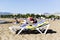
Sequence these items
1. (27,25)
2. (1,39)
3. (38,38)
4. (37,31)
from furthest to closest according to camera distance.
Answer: (37,31) → (27,25) → (38,38) → (1,39)

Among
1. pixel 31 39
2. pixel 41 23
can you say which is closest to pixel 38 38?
pixel 31 39

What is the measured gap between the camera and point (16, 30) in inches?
338

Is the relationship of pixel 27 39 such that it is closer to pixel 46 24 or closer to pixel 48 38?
pixel 48 38

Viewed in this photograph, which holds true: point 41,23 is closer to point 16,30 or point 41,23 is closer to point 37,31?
point 37,31

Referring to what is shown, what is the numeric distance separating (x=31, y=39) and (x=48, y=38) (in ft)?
2.56

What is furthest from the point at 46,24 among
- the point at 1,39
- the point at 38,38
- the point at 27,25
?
the point at 1,39

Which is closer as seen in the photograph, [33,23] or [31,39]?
[31,39]

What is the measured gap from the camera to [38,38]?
23.5ft

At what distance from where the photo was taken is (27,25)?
8102 millimetres

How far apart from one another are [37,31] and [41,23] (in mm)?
525

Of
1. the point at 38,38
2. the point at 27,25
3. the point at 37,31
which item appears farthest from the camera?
the point at 37,31

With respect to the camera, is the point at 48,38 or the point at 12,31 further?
the point at 12,31

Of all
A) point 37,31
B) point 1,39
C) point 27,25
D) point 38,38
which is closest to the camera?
point 1,39

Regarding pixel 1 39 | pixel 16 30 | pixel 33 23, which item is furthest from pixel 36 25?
pixel 1 39
